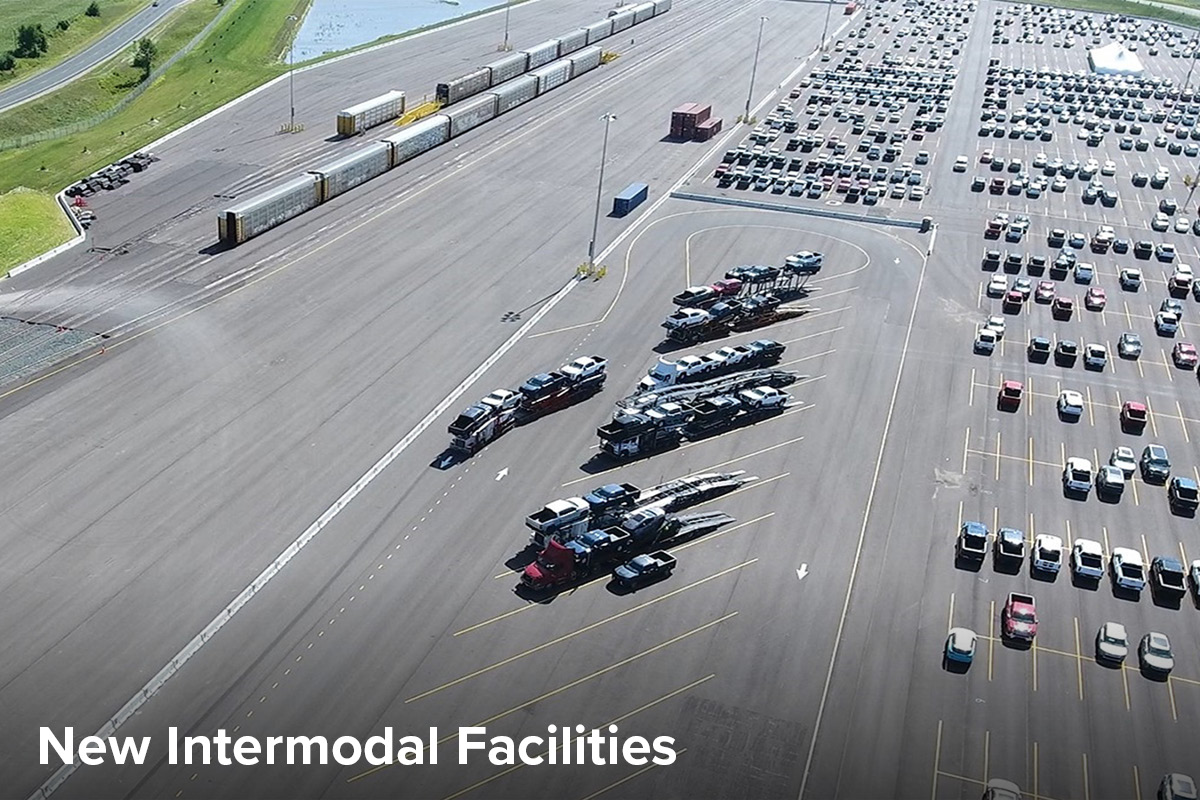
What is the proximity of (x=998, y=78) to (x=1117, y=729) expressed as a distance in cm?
16196

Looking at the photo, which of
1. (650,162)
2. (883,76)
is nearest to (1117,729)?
(650,162)

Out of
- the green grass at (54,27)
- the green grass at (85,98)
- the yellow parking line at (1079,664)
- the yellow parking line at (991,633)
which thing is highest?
the yellow parking line at (1079,664)

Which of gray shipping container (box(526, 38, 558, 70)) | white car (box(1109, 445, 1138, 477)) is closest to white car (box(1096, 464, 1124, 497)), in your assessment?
white car (box(1109, 445, 1138, 477))

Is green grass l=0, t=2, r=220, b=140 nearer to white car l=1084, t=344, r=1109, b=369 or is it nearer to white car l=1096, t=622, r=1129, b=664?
white car l=1084, t=344, r=1109, b=369

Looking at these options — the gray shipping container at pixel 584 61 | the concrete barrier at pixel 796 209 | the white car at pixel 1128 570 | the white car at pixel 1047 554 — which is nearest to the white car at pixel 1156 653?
the white car at pixel 1128 570

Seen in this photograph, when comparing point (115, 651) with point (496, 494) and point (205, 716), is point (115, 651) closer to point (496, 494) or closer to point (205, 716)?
point (205, 716)

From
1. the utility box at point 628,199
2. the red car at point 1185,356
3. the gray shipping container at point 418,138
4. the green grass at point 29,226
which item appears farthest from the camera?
the gray shipping container at point 418,138

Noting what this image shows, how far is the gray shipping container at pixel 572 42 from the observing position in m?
173

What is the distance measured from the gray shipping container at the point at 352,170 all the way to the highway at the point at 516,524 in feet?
12.4

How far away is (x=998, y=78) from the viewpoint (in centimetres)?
18350

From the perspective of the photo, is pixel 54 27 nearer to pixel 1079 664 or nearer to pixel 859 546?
pixel 859 546

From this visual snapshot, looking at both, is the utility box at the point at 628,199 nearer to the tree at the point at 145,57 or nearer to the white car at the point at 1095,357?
the white car at the point at 1095,357

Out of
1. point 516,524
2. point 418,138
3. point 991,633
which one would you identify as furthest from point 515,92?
point 991,633

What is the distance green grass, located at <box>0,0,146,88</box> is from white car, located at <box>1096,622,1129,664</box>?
538 feet
